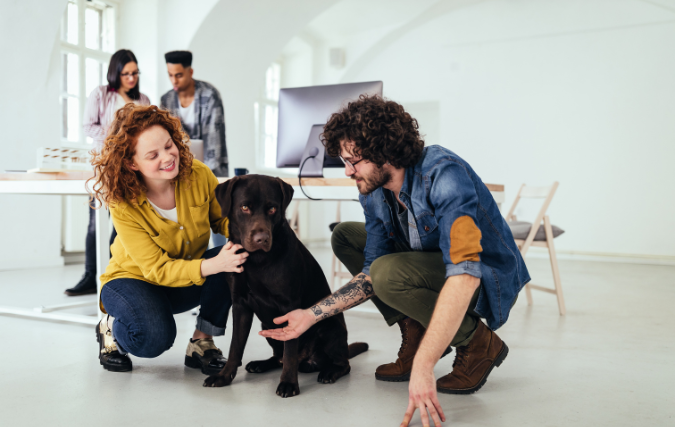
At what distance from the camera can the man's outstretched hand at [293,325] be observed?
1.47 m

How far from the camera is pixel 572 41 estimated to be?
6809 millimetres

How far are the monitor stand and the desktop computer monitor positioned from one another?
0.01m

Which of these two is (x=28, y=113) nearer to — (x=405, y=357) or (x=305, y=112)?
(x=305, y=112)

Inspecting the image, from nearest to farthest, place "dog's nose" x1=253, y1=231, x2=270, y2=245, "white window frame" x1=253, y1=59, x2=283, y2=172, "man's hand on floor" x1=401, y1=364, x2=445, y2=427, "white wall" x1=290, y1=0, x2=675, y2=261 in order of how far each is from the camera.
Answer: "man's hand on floor" x1=401, y1=364, x2=445, y2=427
"dog's nose" x1=253, y1=231, x2=270, y2=245
"white wall" x1=290, y1=0, x2=675, y2=261
"white window frame" x1=253, y1=59, x2=283, y2=172

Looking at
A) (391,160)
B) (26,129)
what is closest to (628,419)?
(391,160)

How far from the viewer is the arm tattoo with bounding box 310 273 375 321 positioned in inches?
60.2

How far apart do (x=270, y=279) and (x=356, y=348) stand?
616mm

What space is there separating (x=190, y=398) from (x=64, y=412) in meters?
0.32

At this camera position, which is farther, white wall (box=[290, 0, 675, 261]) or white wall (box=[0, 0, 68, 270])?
white wall (box=[290, 0, 675, 261])

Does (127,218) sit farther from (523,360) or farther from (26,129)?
(26,129)

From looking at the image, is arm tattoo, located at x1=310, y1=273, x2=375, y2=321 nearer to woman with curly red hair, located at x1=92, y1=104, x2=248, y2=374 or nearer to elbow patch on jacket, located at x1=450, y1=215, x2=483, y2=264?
woman with curly red hair, located at x1=92, y1=104, x2=248, y2=374

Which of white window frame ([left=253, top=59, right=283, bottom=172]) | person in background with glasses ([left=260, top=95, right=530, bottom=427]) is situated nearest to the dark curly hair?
person in background with glasses ([left=260, top=95, right=530, bottom=427])

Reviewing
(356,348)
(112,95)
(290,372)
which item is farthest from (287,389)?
(112,95)

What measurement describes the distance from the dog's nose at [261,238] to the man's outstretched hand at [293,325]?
0.23m
